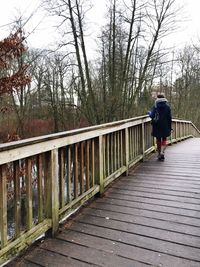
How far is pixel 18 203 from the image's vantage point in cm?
273

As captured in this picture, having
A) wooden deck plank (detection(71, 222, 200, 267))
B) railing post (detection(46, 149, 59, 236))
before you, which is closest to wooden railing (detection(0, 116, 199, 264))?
railing post (detection(46, 149, 59, 236))

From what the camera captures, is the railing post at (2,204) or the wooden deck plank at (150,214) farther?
the wooden deck plank at (150,214)

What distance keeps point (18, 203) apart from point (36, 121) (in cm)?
1459

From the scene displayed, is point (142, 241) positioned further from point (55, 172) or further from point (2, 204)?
point (2, 204)

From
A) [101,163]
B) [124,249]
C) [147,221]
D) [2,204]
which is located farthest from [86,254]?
[101,163]

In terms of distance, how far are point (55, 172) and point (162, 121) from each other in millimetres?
4146

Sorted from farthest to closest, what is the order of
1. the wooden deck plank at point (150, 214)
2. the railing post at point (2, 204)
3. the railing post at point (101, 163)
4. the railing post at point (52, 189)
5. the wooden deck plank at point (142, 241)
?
1. the railing post at point (101, 163)
2. the wooden deck plank at point (150, 214)
3. the railing post at point (52, 189)
4. the wooden deck plank at point (142, 241)
5. the railing post at point (2, 204)

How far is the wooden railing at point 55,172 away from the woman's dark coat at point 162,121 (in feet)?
4.90

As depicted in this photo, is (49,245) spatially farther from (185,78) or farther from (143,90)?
(185,78)

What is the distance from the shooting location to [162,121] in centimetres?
689

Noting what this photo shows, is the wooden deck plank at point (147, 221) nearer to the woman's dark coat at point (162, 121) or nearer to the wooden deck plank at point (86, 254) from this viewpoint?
the wooden deck plank at point (86, 254)

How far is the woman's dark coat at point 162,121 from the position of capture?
6883mm

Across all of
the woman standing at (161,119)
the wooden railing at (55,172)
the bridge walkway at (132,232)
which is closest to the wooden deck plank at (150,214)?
the bridge walkway at (132,232)

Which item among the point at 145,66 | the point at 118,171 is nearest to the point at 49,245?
the point at 118,171
